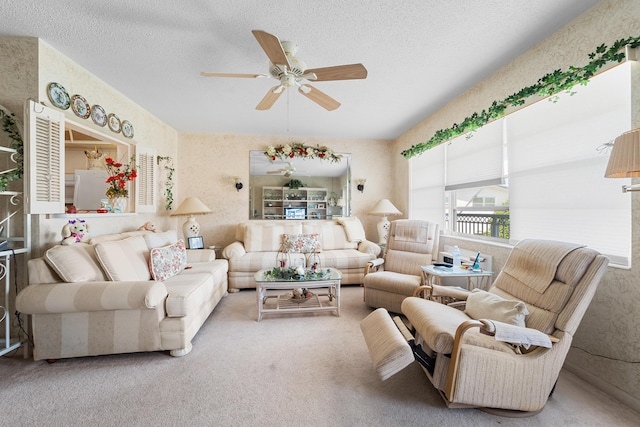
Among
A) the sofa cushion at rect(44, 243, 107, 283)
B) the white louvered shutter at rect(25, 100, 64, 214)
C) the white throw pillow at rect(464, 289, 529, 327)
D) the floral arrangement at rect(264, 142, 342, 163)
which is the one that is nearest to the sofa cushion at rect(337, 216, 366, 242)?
the floral arrangement at rect(264, 142, 342, 163)

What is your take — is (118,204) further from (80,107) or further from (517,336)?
(517,336)

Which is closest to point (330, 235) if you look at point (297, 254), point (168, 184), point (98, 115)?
point (297, 254)

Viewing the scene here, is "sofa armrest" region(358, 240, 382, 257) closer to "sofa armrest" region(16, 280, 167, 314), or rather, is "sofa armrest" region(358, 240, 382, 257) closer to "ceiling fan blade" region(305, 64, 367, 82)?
"ceiling fan blade" region(305, 64, 367, 82)

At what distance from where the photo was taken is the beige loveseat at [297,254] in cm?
372

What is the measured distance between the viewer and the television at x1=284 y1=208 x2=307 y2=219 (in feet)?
15.7

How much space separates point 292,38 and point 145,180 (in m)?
2.75

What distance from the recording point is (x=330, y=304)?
123 inches

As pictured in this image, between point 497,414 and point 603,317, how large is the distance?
1038 millimetres

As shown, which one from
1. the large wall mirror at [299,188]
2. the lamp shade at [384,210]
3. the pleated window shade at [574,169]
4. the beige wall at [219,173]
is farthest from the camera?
the large wall mirror at [299,188]

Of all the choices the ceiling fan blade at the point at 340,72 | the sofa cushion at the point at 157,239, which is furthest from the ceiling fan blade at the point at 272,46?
the sofa cushion at the point at 157,239

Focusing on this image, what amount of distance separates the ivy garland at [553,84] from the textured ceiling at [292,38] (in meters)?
0.37

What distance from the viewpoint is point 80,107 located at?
2477 mm

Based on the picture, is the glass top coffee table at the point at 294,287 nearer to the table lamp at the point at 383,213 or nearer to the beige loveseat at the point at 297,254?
the beige loveseat at the point at 297,254

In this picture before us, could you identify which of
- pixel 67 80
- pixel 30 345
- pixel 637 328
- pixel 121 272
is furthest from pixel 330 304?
pixel 67 80
